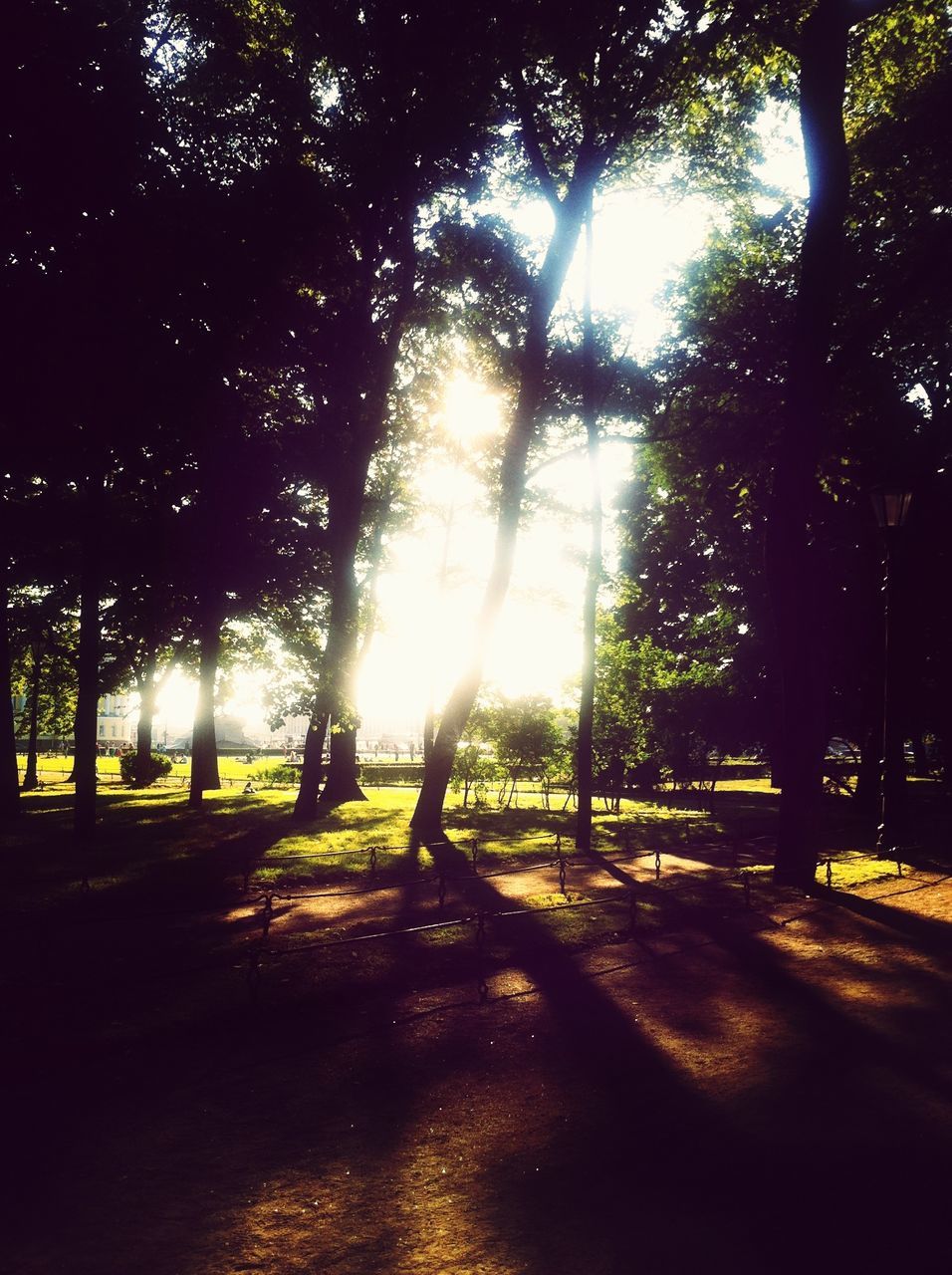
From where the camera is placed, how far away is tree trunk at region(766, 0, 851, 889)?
40.8ft

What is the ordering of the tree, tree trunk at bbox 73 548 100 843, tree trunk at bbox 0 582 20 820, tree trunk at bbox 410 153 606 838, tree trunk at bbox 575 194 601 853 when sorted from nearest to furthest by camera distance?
the tree → tree trunk at bbox 73 548 100 843 → tree trunk at bbox 410 153 606 838 → tree trunk at bbox 575 194 601 853 → tree trunk at bbox 0 582 20 820

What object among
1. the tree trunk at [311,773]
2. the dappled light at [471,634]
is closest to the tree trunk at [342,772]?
the dappled light at [471,634]

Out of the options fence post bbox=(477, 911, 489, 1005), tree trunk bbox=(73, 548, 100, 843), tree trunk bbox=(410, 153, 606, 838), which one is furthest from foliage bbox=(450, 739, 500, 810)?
fence post bbox=(477, 911, 489, 1005)

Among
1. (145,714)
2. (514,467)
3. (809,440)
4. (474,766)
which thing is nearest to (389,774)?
(145,714)

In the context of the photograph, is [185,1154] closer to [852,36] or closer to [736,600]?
[852,36]

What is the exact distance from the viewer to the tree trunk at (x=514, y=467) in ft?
59.2

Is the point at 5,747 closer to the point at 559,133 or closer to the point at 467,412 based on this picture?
the point at 467,412

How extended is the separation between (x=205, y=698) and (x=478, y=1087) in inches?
942

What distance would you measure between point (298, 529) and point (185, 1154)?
21.7 metres

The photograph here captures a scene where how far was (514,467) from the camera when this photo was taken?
1850 centimetres

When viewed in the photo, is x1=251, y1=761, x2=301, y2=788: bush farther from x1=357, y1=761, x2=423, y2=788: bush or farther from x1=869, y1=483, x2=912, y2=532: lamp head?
x1=869, y1=483, x2=912, y2=532: lamp head

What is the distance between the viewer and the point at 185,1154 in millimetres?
4707

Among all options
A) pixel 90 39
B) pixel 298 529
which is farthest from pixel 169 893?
pixel 298 529

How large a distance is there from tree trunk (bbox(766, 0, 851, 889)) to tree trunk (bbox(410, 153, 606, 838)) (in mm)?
5993
